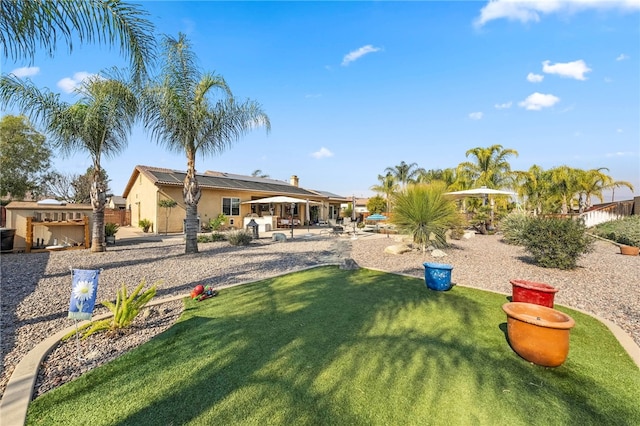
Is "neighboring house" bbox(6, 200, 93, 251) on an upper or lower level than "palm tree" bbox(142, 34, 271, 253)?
lower

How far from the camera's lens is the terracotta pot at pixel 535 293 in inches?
170

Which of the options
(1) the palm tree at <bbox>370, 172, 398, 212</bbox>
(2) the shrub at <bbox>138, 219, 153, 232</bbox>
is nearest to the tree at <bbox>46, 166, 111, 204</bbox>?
(2) the shrub at <bbox>138, 219, 153, 232</bbox>

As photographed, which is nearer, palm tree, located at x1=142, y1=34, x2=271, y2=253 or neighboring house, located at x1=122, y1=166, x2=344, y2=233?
palm tree, located at x1=142, y1=34, x2=271, y2=253

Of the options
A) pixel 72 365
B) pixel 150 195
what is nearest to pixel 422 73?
pixel 72 365

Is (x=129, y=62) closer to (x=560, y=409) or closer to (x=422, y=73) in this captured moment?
(x=560, y=409)

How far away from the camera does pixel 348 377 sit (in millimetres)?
2740

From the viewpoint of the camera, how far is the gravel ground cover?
348 cm

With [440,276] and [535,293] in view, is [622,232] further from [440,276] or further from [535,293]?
[440,276]

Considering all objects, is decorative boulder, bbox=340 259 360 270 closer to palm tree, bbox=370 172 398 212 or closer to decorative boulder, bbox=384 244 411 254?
decorative boulder, bbox=384 244 411 254

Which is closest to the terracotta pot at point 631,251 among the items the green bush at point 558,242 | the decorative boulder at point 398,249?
the green bush at point 558,242

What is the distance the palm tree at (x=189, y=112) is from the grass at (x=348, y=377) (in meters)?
7.59

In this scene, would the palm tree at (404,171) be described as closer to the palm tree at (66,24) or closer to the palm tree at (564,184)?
the palm tree at (564,184)

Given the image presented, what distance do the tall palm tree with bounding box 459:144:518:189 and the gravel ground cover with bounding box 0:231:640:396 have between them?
40.8 feet

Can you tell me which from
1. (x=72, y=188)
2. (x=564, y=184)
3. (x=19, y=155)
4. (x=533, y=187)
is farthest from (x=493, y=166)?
(x=72, y=188)
